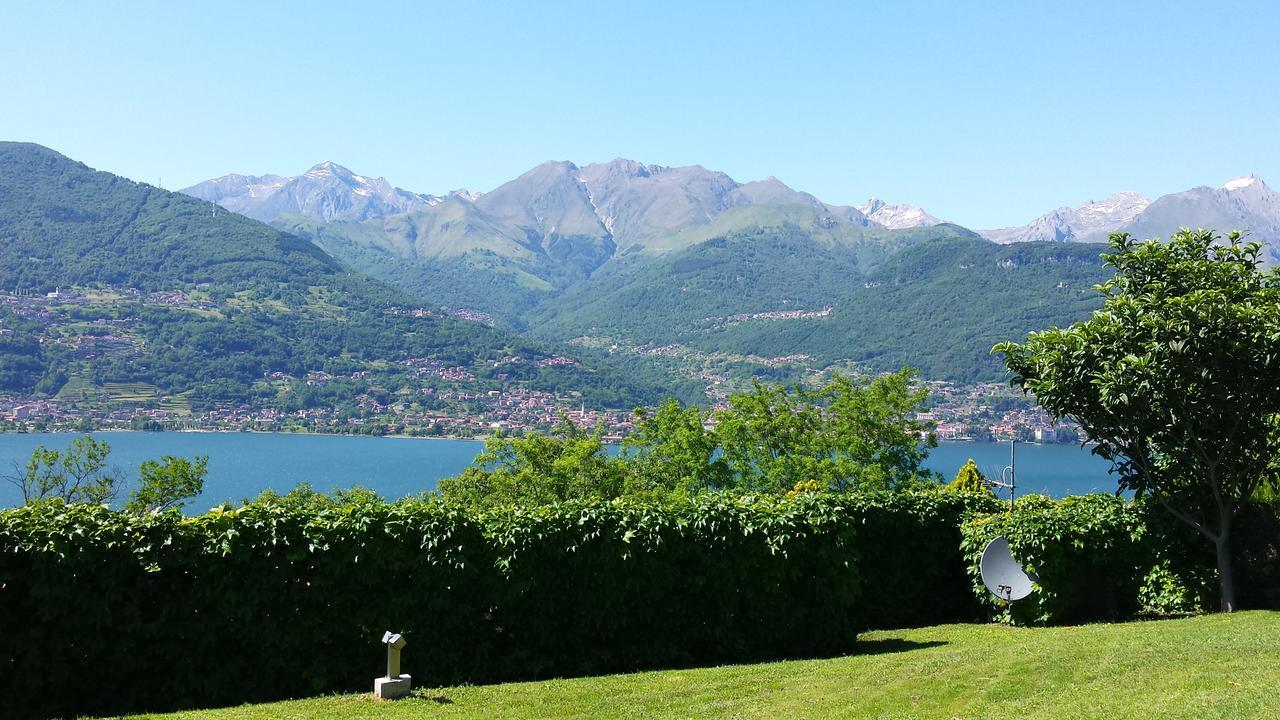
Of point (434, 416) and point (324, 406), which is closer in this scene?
point (434, 416)

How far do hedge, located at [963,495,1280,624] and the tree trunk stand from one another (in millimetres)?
225

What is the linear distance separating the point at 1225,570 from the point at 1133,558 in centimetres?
124

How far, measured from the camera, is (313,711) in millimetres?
8633

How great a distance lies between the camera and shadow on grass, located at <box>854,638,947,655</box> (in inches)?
466

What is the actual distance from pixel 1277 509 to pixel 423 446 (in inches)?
5687

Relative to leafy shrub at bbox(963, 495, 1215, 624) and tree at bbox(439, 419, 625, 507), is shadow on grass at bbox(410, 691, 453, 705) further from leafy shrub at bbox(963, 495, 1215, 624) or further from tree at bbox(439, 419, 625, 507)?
tree at bbox(439, 419, 625, 507)

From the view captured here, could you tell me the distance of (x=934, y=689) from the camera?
29.1 ft

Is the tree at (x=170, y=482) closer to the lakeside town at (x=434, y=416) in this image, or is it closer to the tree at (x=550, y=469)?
the tree at (x=550, y=469)

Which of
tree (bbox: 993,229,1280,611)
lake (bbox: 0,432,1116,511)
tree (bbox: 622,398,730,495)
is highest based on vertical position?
tree (bbox: 993,229,1280,611)

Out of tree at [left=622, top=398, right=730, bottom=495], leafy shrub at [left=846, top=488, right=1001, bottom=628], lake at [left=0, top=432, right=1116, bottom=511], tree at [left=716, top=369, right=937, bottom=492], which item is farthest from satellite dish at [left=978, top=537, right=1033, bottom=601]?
lake at [left=0, top=432, right=1116, bottom=511]

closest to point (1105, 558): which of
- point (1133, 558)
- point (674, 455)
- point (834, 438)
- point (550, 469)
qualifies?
point (1133, 558)

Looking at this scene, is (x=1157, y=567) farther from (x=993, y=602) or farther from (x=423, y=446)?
(x=423, y=446)

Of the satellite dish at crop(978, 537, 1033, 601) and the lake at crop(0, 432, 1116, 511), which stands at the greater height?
the satellite dish at crop(978, 537, 1033, 601)

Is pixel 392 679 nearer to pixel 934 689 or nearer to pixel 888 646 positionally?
pixel 934 689
